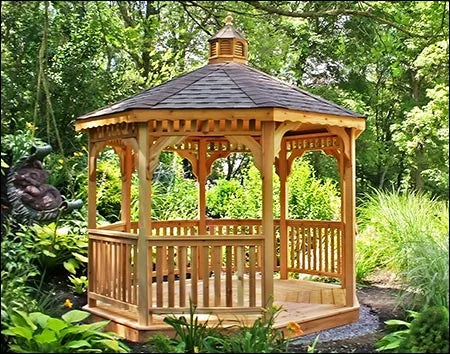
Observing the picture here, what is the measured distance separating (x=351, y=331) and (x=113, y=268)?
2.75m

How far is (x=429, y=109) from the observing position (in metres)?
13.5

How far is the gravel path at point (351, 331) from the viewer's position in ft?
Answer: 20.9

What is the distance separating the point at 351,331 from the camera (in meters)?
6.71

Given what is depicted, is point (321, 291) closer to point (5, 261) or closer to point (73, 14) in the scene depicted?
point (5, 261)

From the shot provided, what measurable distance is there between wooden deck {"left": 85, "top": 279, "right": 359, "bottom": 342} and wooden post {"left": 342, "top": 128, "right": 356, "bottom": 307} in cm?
23

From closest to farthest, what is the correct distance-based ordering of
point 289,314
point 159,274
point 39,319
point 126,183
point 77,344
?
point 77,344 → point 39,319 → point 159,274 → point 289,314 → point 126,183

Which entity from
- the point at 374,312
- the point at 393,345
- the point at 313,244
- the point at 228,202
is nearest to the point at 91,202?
the point at 313,244

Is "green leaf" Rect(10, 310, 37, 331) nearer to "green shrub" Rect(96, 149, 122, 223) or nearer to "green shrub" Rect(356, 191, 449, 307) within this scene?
"green shrub" Rect(356, 191, 449, 307)

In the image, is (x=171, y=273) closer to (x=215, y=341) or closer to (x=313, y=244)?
(x=215, y=341)

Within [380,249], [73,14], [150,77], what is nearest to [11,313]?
[380,249]

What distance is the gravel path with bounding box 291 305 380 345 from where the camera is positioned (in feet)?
20.9

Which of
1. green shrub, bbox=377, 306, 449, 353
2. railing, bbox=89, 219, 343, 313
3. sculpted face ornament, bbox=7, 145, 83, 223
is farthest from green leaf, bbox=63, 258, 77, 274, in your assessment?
green shrub, bbox=377, 306, 449, 353

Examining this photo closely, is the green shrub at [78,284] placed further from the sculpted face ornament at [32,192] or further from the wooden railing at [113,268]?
the sculpted face ornament at [32,192]

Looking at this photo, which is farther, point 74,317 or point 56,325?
point 74,317
